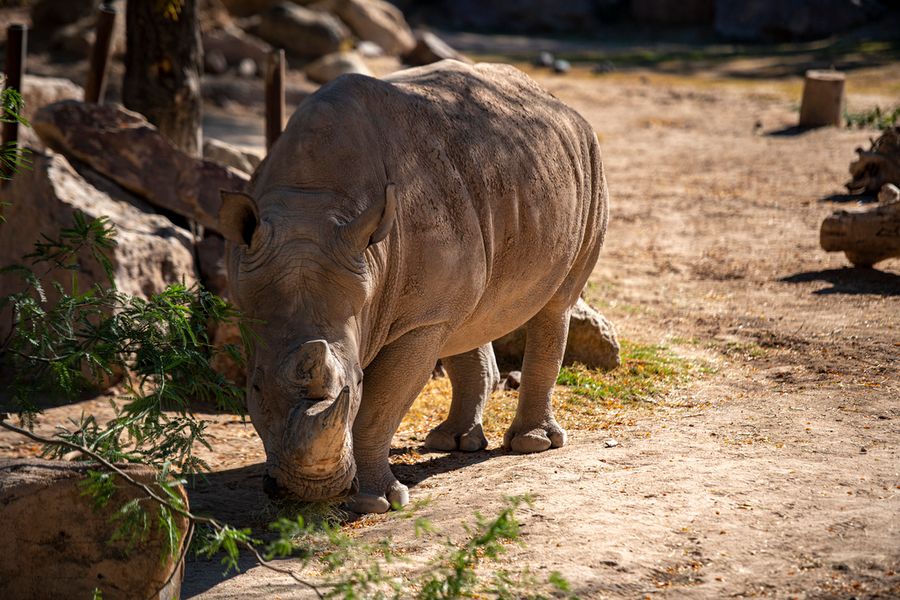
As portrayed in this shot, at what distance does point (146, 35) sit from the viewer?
10945mm

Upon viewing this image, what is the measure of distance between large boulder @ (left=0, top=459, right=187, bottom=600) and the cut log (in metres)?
8.09

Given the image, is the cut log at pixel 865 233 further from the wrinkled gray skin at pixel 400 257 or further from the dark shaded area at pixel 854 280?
the wrinkled gray skin at pixel 400 257

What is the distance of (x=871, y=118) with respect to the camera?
1755 cm

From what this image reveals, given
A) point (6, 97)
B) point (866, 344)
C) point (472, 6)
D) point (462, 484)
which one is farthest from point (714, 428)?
point (472, 6)

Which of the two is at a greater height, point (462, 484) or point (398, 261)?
point (398, 261)

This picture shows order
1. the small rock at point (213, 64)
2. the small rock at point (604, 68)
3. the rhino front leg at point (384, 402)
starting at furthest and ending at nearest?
the small rock at point (604, 68), the small rock at point (213, 64), the rhino front leg at point (384, 402)

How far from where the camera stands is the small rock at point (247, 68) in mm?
22078

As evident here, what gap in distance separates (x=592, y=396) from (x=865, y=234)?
4.10 m

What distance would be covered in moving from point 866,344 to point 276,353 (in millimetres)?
5396

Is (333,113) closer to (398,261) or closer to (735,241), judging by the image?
(398,261)

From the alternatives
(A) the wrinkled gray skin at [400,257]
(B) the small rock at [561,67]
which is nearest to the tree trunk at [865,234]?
(A) the wrinkled gray skin at [400,257]

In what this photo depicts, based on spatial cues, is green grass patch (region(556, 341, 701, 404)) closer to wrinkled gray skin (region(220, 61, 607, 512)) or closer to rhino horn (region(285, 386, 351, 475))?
wrinkled gray skin (region(220, 61, 607, 512))

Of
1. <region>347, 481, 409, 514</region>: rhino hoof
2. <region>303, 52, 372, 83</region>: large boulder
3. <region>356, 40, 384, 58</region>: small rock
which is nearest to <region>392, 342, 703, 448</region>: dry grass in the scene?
<region>347, 481, 409, 514</region>: rhino hoof

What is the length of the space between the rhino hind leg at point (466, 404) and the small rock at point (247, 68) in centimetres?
1576
